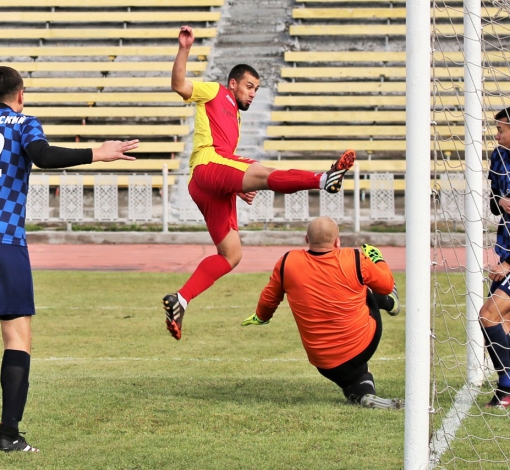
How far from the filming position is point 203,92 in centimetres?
673

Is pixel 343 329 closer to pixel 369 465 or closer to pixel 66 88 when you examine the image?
pixel 369 465

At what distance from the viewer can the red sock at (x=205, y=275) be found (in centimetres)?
647

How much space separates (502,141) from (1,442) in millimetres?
3542

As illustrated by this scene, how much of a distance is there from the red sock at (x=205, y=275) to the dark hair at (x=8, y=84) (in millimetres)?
2066

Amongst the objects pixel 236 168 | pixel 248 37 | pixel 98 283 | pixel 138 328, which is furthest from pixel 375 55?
pixel 236 168

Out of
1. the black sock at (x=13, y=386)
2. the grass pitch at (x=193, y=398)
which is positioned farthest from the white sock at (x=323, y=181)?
the black sock at (x=13, y=386)

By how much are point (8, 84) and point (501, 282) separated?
326 cm

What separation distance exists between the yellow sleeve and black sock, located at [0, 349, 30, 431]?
2.59m

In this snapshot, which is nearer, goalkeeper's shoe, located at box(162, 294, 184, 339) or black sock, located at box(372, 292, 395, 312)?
goalkeeper's shoe, located at box(162, 294, 184, 339)

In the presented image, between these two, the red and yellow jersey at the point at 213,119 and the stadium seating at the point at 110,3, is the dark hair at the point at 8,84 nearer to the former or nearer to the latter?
the red and yellow jersey at the point at 213,119

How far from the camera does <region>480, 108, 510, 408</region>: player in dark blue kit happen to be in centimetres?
580

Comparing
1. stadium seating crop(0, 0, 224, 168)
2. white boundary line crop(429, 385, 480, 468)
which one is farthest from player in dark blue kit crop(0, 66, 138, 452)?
stadium seating crop(0, 0, 224, 168)

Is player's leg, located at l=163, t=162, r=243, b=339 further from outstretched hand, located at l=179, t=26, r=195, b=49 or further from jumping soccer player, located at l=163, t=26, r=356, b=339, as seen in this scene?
outstretched hand, located at l=179, t=26, r=195, b=49

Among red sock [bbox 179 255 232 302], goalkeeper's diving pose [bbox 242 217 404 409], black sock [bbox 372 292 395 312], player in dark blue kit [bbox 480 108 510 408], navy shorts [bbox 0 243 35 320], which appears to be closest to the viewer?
navy shorts [bbox 0 243 35 320]
